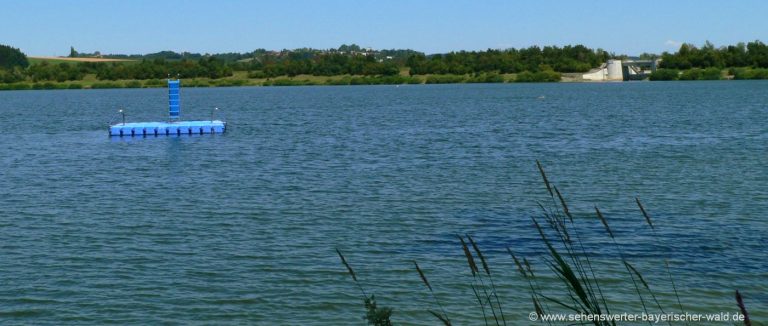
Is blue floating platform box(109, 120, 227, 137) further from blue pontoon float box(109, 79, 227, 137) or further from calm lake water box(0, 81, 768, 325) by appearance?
calm lake water box(0, 81, 768, 325)

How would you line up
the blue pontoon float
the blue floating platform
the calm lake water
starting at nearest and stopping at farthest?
the calm lake water < the blue pontoon float < the blue floating platform

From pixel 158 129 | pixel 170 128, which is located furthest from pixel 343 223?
pixel 158 129

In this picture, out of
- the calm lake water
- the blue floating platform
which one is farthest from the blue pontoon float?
the calm lake water

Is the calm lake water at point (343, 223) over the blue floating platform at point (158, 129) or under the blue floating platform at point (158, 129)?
under

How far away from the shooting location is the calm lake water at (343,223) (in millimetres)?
18672

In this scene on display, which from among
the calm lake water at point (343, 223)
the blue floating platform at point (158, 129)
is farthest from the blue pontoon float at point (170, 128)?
the calm lake water at point (343, 223)

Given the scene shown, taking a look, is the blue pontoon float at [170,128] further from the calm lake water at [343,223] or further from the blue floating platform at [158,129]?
the calm lake water at [343,223]

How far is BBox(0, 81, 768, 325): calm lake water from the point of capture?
18672 mm

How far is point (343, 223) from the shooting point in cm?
2717

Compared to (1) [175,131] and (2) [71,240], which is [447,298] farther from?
(1) [175,131]

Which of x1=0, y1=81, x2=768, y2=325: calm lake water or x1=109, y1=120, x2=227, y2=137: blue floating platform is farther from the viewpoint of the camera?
x1=109, y1=120, x2=227, y2=137: blue floating platform

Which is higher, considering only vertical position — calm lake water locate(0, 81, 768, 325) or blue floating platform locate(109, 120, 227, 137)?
blue floating platform locate(109, 120, 227, 137)

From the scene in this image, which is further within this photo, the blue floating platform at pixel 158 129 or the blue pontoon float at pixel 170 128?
the blue floating platform at pixel 158 129

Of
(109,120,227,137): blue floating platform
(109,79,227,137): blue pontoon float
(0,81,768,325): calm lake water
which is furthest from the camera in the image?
(109,120,227,137): blue floating platform
